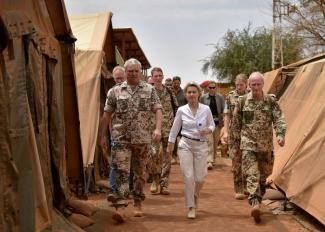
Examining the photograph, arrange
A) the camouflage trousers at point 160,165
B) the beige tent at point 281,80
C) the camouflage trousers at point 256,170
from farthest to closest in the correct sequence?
the beige tent at point 281,80, the camouflage trousers at point 160,165, the camouflage trousers at point 256,170

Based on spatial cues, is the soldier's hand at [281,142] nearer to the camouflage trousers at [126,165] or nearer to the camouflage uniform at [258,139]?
the camouflage uniform at [258,139]

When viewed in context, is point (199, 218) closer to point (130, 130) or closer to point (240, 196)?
point (130, 130)

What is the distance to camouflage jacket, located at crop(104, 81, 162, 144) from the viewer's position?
24.7 feet

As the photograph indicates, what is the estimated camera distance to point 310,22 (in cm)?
3177

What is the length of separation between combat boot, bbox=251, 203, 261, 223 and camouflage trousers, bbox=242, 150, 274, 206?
9 cm

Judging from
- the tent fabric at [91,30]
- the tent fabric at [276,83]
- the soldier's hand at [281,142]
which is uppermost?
the tent fabric at [91,30]

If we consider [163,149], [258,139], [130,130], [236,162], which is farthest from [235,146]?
[130,130]

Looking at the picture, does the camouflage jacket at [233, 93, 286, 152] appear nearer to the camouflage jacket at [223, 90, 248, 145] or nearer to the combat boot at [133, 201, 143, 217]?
the camouflage jacket at [223, 90, 248, 145]

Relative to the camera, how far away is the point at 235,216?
8.06 meters

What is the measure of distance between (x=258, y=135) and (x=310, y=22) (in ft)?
83.9

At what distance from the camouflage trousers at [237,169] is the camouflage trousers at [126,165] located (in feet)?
6.93

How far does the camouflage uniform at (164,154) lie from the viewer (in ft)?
32.2

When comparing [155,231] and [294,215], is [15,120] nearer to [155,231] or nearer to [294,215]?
[155,231]

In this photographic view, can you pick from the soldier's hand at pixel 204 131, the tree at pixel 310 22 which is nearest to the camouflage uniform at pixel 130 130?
the soldier's hand at pixel 204 131
